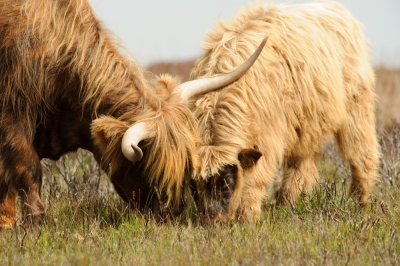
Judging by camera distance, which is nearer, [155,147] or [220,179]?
[155,147]

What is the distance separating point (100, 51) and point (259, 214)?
184 centimetres

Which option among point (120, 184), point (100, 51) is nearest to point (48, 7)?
point (100, 51)

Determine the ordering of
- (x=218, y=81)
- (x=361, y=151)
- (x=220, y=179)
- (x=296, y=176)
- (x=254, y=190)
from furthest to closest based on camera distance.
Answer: (x=296, y=176)
(x=361, y=151)
(x=254, y=190)
(x=218, y=81)
(x=220, y=179)

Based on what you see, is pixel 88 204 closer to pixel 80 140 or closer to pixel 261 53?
pixel 80 140

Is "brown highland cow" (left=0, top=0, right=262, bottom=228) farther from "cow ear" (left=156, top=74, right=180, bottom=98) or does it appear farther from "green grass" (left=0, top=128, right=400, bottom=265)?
"green grass" (left=0, top=128, right=400, bottom=265)

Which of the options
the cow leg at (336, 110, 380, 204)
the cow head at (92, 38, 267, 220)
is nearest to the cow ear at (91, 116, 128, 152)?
the cow head at (92, 38, 267, 220)

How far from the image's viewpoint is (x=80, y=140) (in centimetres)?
552

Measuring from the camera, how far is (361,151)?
23.6 ft

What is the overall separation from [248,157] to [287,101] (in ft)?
2.62

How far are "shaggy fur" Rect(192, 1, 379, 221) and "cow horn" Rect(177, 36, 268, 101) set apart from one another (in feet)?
0.33

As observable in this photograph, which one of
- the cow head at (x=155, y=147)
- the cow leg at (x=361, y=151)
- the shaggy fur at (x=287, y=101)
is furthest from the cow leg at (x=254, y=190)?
the cow leg at (x=361, y=151)

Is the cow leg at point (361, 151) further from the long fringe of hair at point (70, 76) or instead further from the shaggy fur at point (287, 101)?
the long fringe of hair at point (70, 76)

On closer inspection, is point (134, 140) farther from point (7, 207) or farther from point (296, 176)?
point (296, 176)

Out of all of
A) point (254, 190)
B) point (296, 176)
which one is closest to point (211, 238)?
point (254, 190)
